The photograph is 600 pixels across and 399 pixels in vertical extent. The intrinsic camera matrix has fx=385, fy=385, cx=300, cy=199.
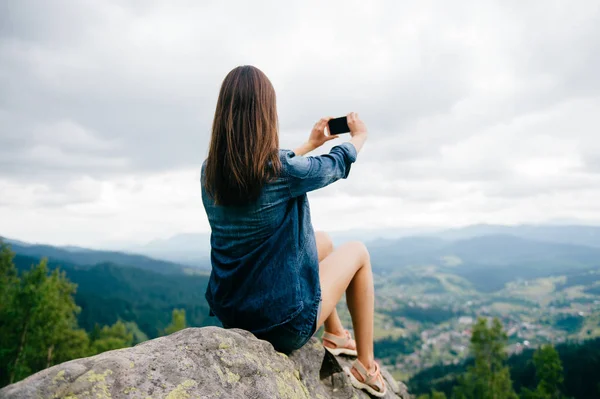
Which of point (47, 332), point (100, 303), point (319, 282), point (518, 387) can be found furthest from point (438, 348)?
point (319, 282)

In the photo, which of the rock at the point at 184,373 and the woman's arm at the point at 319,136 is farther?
the woman's arm at the point at 319,136

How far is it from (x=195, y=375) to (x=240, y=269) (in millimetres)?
1047

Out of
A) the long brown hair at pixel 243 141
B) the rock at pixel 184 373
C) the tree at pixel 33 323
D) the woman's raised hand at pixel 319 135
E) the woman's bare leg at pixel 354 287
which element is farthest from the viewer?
the tree at pixel 33 323

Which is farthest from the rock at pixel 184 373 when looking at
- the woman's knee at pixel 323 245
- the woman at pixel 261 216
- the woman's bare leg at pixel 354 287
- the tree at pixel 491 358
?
the tree at pixel 491 358

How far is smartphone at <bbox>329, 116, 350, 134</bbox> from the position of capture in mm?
4895

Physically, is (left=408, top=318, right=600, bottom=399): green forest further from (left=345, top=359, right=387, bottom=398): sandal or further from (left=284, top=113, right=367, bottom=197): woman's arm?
(left=284, top=113, right=367, bottom=197): woman's arm

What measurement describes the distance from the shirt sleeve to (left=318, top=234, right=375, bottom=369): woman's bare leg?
1.09 meters

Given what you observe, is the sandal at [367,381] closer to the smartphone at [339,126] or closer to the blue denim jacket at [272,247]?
the blue denim jacket at [272,247]

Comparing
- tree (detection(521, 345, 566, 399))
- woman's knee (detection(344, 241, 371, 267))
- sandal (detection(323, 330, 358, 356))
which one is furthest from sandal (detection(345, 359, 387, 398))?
tree (detection(521, 345, 566, 399))

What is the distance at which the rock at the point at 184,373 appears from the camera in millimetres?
2578

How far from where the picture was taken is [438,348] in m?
129

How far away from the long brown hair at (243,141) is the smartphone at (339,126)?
53.8 inches

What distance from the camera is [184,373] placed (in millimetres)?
3043

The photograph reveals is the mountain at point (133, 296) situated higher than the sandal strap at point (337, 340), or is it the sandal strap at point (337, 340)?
the sandal strap at point (337, 340)
